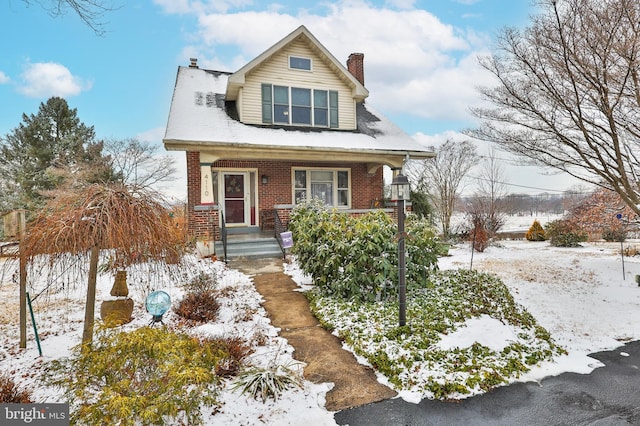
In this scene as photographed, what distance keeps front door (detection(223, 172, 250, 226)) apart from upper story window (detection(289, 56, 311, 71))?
177 inches

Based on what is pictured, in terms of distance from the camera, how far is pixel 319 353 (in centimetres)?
430

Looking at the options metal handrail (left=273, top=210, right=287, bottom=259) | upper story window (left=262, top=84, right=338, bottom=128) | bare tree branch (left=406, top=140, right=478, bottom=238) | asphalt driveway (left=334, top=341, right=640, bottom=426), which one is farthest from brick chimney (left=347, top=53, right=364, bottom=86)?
asphalt driveway (left=334, top=341, right=640, bottom=426)

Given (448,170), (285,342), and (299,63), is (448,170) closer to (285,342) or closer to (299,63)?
(299,63)

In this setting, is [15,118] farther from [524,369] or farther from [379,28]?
[524,369]

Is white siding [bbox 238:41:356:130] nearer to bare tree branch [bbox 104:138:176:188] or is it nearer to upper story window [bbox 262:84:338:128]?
upper story window [bbox 262:84:338:128]

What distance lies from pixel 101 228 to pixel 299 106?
1017 centimetres

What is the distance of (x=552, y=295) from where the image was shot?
23.8ft

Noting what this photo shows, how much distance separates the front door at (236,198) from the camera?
11898mm

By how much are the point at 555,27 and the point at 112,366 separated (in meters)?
8.48

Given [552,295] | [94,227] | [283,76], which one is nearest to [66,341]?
[94,227]

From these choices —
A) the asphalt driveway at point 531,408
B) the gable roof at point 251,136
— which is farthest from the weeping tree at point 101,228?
the gable roof at point 251,136

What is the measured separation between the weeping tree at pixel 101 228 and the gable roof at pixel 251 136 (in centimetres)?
601

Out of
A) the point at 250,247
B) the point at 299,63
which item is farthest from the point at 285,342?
the point at 299,63

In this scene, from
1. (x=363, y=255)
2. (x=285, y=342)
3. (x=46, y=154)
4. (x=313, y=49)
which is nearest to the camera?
(x=285, y=342)
